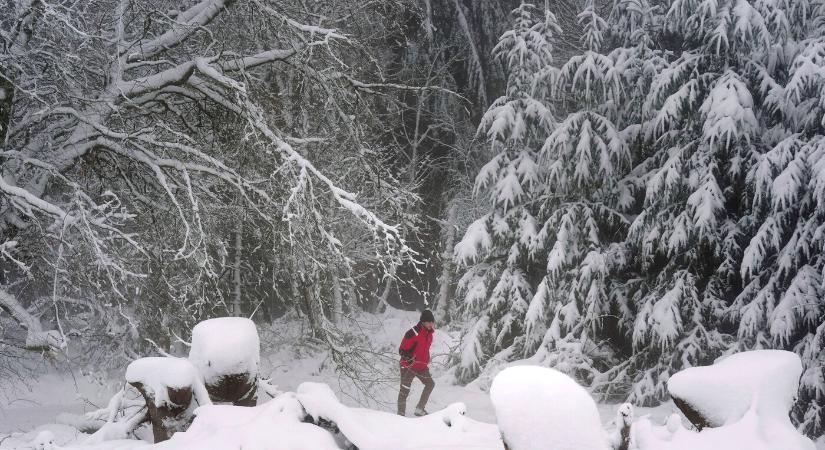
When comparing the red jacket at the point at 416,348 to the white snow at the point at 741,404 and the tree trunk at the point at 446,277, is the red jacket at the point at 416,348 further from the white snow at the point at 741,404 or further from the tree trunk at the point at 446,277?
the tree trunk at the point at 446,277

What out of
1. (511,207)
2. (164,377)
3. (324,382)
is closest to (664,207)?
(511,207)

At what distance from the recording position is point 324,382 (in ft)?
33.1

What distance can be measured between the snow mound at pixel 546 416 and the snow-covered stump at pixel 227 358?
1626 mm

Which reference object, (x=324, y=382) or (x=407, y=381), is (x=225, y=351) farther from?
(x=324, y=382)

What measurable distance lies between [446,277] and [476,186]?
16.3ft

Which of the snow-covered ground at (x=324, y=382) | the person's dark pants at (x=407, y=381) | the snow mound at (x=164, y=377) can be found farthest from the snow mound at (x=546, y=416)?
the person's dark pants at (x=407, y=381)

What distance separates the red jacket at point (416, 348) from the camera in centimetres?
784

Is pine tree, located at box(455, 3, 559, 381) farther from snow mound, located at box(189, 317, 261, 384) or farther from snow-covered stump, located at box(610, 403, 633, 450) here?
snow-covered stump, located at box(610, 403, 633, 450)

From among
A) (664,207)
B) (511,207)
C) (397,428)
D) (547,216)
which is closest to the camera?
(397,428)

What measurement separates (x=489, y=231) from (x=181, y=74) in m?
6.28

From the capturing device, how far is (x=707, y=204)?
8.38 metres

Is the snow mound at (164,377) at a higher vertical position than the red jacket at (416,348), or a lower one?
higher

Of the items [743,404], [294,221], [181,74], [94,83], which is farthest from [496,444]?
[94,83]

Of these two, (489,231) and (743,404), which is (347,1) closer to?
(489,231)
